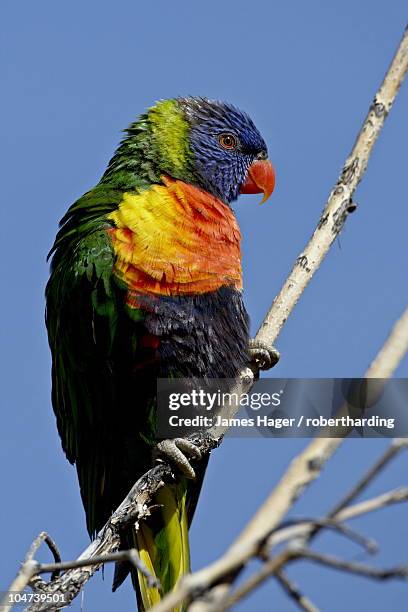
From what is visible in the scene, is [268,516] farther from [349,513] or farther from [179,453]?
[179,453]

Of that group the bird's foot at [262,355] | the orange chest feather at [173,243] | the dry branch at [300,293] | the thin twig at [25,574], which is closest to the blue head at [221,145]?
the orange chest feather at [173,243]

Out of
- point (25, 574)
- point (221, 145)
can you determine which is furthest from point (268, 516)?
point (221, 145)

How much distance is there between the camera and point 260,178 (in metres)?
4.84

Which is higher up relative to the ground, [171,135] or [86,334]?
[171,135]

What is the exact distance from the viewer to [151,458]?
12.1 ft

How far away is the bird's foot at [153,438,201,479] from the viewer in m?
3.38

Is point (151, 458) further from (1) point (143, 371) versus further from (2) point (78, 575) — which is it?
(2) point (78, 575)

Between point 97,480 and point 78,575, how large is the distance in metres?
1.54

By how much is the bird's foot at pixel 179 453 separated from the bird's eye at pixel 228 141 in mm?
1974

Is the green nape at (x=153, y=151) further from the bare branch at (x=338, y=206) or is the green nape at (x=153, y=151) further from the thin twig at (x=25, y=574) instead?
the thin twig at (x=25, y=574)

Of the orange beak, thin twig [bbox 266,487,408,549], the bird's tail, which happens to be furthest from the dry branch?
the orange beak

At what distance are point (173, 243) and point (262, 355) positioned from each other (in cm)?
69

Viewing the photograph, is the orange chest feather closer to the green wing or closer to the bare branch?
the green wing

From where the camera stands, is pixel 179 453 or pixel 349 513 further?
pixel 179 453
